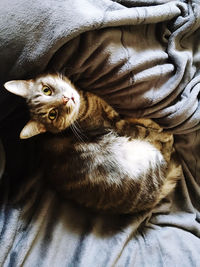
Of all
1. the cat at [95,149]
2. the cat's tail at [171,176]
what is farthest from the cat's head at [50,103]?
the cat's tail at [171,176]

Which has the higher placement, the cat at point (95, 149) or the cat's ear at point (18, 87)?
the cat's ear at point (18, 87)

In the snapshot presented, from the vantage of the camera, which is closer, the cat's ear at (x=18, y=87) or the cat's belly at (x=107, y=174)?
the cat's ear at (x=18, y=87)

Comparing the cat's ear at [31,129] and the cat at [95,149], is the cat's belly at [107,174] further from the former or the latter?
the cat's ear at [31,129]

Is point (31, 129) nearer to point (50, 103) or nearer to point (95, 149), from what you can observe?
point (50, 103)

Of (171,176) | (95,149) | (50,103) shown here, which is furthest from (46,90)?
(171,176)

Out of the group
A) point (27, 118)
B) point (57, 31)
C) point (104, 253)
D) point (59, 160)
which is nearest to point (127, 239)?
point (104, 253)

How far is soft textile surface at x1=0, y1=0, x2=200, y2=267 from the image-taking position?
2.75 feet

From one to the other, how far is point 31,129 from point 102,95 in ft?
0.95

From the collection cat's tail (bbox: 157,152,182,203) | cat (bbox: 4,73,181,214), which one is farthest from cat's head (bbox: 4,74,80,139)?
cat's tail (bbox: 157,152,182,203)

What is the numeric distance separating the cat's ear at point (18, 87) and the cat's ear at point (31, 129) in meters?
0.10

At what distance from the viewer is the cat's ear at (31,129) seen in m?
0.94

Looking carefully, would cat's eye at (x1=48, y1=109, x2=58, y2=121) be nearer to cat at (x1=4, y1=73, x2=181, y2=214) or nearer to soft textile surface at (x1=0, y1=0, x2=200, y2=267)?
cat at (x1=4, y1=73, x2=181, y2=214)

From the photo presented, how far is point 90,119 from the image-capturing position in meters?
1.11

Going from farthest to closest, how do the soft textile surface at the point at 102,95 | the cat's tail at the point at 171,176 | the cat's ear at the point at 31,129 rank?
1. the cat's tail at the point at 171,176
2. the cat's ear at the point at 31,129
3. the soft textile surface at the point at 102,95
